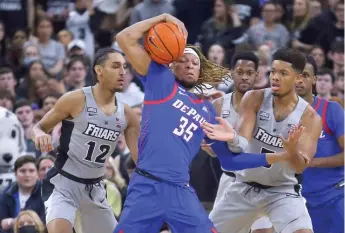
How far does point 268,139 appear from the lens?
33.6ft

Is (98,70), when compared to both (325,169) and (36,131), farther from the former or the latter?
(325,169)

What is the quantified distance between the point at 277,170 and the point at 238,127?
557 millimetres

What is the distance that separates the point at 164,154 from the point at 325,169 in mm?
3104

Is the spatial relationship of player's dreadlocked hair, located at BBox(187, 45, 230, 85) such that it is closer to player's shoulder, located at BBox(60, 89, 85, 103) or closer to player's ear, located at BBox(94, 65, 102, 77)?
player's ear, located at BBox(94, 65, 102, 77)

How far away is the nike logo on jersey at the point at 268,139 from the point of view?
10.2m

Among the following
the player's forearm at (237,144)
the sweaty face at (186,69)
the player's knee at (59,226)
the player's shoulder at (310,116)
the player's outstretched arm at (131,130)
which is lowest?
the player's knee at (59,226)

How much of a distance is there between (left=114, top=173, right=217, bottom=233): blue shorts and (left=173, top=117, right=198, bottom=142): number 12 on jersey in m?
0.42

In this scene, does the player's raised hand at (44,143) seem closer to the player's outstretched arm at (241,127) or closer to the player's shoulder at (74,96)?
the player's shoulder at (74,96)

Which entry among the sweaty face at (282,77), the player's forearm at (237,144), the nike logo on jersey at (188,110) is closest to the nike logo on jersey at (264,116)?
the sweaty face at (282,77)

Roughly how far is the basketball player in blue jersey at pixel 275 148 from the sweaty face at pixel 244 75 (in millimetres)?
1398

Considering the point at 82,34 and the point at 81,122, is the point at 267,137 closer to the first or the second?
the point at 81,122

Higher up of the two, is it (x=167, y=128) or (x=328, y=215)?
(x=167, y=128)

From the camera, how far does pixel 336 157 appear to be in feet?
37.0

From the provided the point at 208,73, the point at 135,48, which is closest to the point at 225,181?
the point at 208,73
